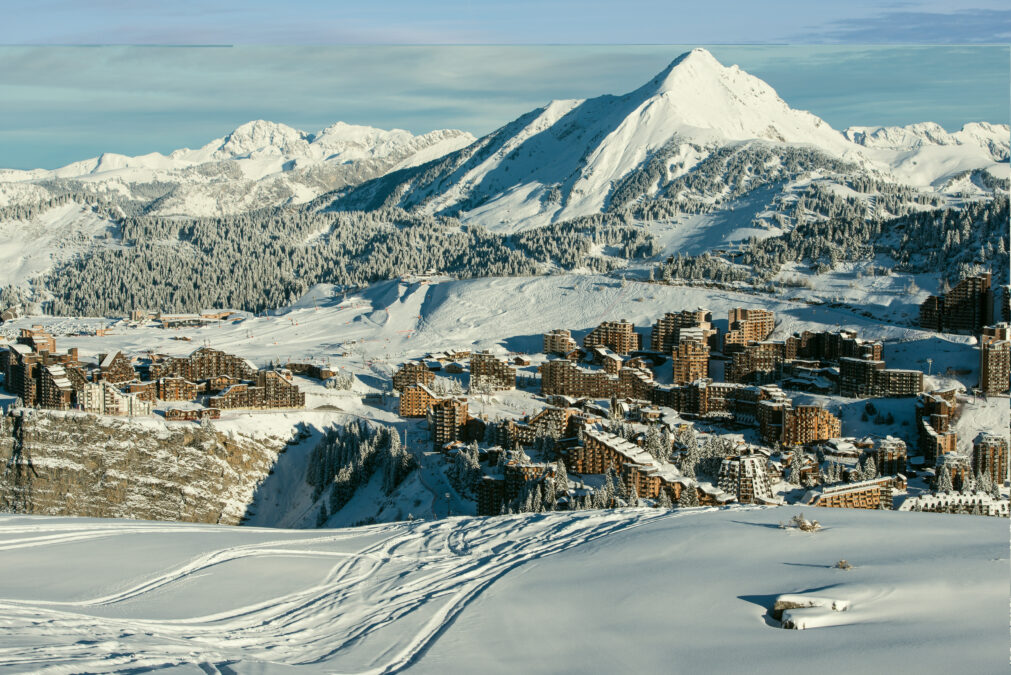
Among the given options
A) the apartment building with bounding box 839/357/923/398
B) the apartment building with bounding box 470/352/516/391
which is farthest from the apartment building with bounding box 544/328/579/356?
the apartment building with bounding box 839/357/923/398

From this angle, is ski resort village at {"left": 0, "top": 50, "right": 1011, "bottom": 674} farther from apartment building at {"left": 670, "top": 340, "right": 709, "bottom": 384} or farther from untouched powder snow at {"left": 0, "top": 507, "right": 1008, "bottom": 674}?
apartment building at {"left": 670, "top": 340, "right": 709, "bottom": 384}

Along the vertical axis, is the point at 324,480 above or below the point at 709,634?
below

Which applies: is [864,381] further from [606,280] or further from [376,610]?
[376,610]

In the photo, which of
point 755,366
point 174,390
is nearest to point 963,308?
point 755,366

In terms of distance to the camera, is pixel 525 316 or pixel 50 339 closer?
pixel 50 339

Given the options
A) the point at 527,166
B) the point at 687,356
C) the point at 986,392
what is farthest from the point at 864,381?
the point at 527,166

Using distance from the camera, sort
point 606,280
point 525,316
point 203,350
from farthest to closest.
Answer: point 606,280
point 525,316
point 203,350
